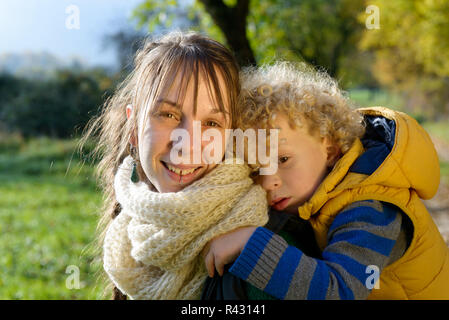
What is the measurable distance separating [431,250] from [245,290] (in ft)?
2.90

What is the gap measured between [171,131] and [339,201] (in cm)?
76

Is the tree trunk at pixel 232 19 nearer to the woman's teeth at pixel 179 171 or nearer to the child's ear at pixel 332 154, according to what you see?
the child's ear at pixel 332 154

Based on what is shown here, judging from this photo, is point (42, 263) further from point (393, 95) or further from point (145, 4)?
point (393, 95)

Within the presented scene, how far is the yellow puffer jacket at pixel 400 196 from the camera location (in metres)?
1.81

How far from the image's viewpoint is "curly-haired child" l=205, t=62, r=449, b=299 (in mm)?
1564

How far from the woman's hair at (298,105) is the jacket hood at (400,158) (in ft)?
0.45

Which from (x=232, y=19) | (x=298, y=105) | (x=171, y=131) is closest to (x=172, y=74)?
(x=171, y=131)

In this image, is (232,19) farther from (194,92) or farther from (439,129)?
(439,129)

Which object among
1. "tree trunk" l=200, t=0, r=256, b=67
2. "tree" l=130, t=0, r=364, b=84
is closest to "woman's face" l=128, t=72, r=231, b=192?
"tree" l=130, t=0, r=364, b=84

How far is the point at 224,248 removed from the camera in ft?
5.34

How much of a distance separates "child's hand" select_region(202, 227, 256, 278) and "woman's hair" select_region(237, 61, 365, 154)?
51 centimetres

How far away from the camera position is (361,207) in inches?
69.0

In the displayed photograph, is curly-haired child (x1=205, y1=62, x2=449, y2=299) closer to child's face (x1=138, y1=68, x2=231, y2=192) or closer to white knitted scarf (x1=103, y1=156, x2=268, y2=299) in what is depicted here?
white knitted scarf (x1=103, y1=156, x2=268, y2=299)
